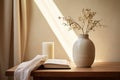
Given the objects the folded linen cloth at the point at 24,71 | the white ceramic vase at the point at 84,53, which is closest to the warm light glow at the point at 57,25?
the white ceramic vase at the point at 84,53

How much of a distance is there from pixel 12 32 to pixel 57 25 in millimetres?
394

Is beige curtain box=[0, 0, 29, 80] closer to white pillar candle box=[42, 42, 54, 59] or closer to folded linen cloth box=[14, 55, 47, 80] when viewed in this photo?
white pillar candle box=[42, 42, 54, 59]

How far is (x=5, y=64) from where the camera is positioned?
2000 mm

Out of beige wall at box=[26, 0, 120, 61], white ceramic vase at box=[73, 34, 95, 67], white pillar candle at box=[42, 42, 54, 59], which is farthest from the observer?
beige wall at box=[26, 0, 120, 61]

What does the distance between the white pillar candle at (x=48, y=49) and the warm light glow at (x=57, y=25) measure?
0.54ft

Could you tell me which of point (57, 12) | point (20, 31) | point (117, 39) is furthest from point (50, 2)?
point (117, 39)

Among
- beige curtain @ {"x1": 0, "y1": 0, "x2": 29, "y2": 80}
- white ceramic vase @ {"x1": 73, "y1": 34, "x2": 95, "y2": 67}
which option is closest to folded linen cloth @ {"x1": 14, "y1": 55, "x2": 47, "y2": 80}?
white ceramic vase @ {"x1": 73, "y1": 34, "x2": 95, "y2": 67}

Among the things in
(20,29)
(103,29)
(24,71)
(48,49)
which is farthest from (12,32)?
(103,29)

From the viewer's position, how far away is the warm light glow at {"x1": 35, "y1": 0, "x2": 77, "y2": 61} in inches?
81.6

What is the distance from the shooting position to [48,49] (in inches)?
76.0

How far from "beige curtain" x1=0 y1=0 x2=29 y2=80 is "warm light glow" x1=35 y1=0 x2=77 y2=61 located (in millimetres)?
183

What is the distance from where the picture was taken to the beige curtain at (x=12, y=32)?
77.2 inches

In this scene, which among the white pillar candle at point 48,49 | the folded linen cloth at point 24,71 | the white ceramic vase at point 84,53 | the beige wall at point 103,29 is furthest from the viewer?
the beige wall at point 103,29

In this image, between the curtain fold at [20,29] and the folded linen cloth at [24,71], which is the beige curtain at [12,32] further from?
the folded linen cloth at [24,71]
